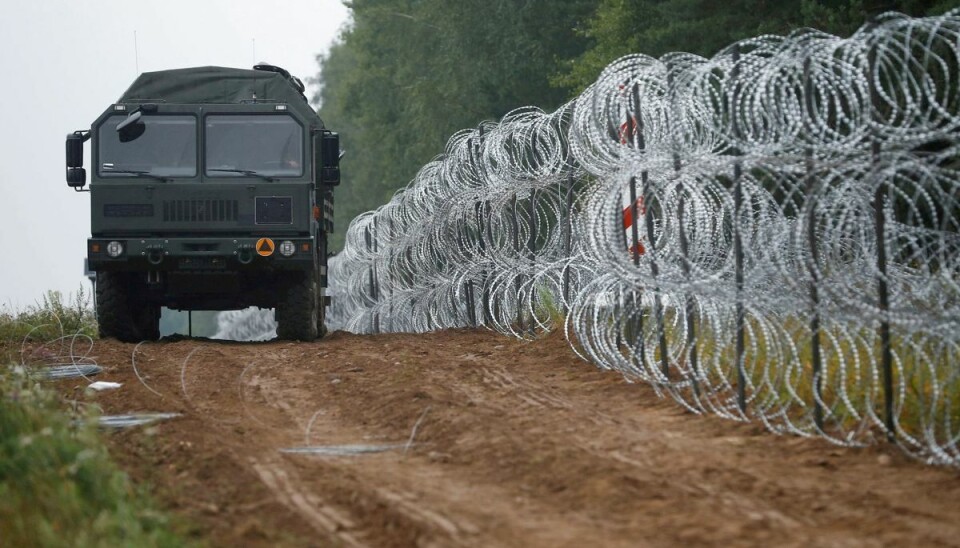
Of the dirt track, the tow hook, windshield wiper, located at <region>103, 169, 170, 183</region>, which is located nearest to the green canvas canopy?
windshield wiper, located at <region>103, 169, 170, 183</region>

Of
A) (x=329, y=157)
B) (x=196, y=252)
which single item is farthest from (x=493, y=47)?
(x=196, y=252)

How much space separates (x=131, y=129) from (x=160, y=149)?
0.40m

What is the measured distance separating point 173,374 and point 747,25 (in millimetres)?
15658

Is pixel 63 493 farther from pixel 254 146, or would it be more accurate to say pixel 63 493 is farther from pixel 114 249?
pixel 254 146

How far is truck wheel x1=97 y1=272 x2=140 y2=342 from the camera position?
1700 cm

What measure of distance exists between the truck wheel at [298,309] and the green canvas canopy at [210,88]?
202cm

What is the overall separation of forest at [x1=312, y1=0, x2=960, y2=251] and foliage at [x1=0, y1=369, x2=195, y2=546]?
1476cm

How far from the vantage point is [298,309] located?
56.7ft

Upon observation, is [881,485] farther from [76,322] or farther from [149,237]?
[76,322]

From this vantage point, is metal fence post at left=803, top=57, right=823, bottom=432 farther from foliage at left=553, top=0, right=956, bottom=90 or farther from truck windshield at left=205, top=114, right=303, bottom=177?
foliage at left=553, top=0, right=956, bottom=90

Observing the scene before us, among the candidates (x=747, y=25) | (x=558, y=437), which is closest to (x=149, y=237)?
(x=558, y=437)

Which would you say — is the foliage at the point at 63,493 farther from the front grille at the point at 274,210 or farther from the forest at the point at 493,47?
the forest at the point at 493,47

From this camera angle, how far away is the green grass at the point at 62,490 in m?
5.78

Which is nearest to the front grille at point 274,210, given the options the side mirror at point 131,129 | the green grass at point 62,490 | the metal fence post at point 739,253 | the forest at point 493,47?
the side mirror at point 131,129
